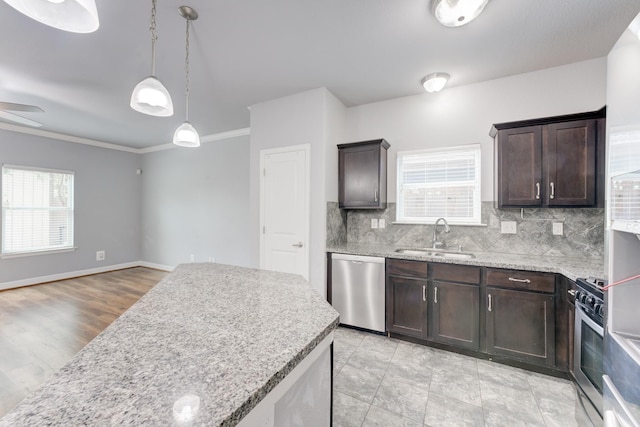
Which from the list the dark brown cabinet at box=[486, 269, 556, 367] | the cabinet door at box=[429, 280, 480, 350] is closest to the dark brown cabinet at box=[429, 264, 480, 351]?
the cabinet door at box=[429, 280, 480, 350]

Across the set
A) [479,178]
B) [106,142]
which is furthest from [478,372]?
[106,142]

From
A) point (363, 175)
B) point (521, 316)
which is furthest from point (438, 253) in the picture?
point (363, 175)

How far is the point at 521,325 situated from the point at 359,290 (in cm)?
Result: 145

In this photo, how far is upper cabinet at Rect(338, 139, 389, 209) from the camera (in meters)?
3.12

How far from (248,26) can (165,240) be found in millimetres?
5144

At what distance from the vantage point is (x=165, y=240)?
19.1 ft

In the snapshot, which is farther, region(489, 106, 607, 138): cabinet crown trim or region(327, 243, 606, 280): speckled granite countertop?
region(489, 106, 607, 138): cabinet crown trim

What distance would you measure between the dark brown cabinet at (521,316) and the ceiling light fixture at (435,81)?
6.30 feet

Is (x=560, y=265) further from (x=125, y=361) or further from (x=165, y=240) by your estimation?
(x=165, y=240)

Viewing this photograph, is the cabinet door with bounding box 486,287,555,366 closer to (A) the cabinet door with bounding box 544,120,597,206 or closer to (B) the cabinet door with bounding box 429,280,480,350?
(B) the cabinet door with bounding box 429,280,480,350

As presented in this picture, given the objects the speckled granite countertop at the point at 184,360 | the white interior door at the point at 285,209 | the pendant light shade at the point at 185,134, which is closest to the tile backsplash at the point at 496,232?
the white interior door at the point at 285,209

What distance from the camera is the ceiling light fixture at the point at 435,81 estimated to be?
272cm

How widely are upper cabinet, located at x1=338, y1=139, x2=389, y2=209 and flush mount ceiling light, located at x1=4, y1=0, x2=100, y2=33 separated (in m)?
2.55

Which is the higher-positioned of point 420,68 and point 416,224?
point 420,68
